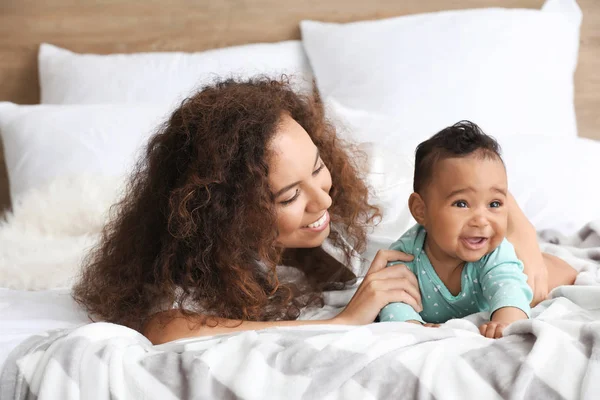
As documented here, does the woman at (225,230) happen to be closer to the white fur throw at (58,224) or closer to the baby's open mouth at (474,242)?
the baby's open mouth at (474,242)

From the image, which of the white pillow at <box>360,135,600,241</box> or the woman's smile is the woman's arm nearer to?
the woman's smile

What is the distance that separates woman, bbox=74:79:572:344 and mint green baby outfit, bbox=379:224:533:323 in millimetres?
27

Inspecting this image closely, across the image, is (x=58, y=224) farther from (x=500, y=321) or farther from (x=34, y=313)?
(x=500, y=321)

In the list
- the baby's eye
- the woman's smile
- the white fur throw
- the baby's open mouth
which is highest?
the baby's eye

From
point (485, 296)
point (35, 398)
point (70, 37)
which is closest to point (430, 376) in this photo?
point (485, 296)

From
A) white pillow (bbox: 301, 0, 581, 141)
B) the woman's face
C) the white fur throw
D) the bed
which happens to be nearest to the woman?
the woman's face

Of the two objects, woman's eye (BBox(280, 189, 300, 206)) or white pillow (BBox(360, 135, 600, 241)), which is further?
white pillow (BBox(360, 135, 600, 241))

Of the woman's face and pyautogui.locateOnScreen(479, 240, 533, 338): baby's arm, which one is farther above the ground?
the woman's face

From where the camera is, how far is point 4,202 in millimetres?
2893

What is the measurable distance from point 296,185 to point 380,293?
257mm

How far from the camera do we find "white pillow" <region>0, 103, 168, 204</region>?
7.33 feet

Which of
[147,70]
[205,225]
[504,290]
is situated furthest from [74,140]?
[504,290]

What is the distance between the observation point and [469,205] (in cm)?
139

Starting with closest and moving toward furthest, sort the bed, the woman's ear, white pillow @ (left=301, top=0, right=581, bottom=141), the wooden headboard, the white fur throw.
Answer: the bed
the woman's ear
the white fur throw
white pillow @ (left=301, top=0, right=581, bottom=141)
the wooden headboard
